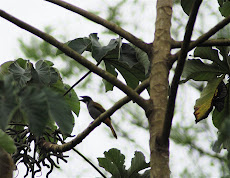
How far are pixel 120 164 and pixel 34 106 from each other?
1192 mm

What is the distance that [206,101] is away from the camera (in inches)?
80.4

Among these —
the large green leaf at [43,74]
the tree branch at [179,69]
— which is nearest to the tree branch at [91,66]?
the tree branch at [179,69]

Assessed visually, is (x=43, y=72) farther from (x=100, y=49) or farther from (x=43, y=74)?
(x=100, y=49)

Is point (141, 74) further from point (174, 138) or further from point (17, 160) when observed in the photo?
point (174, 138)

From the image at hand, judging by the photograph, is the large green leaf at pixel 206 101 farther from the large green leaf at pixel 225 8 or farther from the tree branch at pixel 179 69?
the tree branch at pixel 179 69

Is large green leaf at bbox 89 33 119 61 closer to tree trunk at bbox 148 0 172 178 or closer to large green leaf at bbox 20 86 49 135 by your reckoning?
tree trunk at bbox 148 0 172 178

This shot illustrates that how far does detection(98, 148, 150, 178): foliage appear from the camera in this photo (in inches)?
84.8

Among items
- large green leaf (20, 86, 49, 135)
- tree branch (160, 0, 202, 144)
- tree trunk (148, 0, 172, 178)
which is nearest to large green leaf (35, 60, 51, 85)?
tree trunk (148, 0, 172, 178)

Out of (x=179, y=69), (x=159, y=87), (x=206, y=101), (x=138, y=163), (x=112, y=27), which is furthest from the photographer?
(x=138, y=163)

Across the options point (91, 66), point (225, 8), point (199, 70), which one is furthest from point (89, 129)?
point (225, 8)

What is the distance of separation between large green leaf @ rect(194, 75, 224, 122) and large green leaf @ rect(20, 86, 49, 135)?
107 cm

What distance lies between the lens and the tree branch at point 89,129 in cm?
163

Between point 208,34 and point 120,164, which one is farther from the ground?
point 208,34

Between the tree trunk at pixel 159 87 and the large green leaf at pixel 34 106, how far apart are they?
574mm
